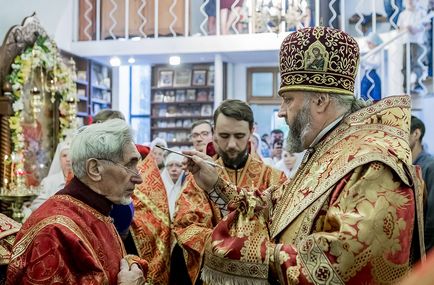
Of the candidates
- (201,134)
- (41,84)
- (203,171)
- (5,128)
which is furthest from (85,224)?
(41,84)

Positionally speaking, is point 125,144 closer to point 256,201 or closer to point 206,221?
point 256,201

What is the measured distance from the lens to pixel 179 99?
12.3 m

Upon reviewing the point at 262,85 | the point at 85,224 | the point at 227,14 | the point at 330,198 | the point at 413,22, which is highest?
the point at 227,14

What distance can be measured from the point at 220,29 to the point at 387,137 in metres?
8.69

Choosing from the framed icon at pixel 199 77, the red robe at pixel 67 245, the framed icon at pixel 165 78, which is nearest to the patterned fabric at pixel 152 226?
the red robe at pixel 67 245

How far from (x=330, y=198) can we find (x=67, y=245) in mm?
865

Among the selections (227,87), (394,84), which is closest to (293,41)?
(394,84)

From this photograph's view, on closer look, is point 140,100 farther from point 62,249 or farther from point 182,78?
point 62,249

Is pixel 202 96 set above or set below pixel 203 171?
above

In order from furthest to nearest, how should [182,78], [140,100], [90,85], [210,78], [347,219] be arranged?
[140,100], [182,78], [210,78], [90,85], [347,219]

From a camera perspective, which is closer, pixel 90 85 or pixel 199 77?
pixel 90 85

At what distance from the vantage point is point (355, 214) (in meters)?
1.92

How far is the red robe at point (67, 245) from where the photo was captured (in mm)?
2039

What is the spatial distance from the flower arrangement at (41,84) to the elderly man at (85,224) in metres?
4.91
